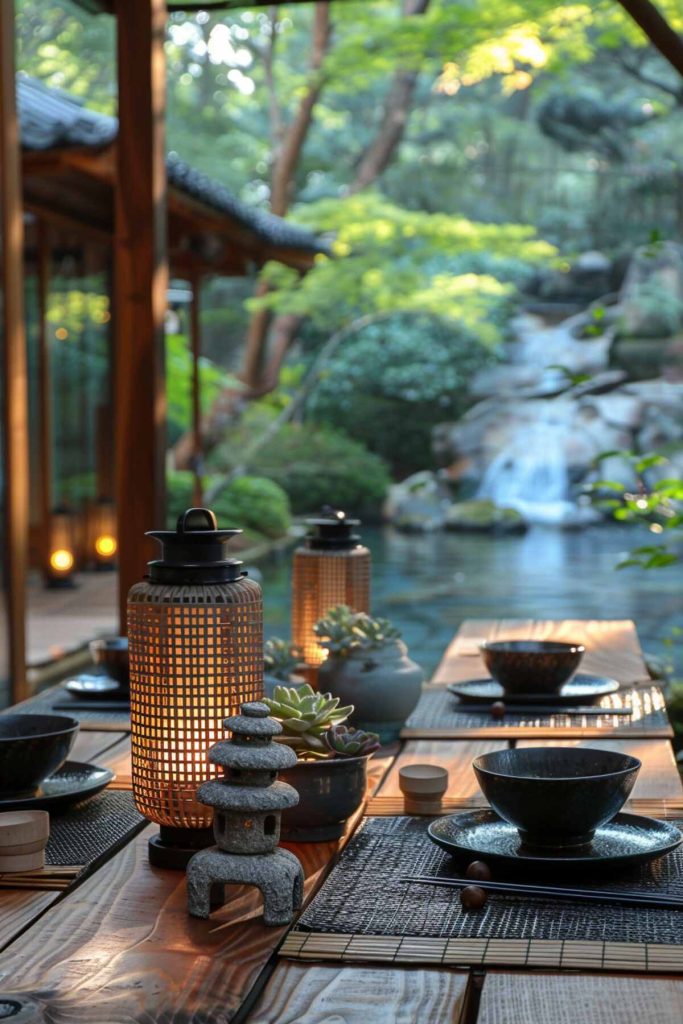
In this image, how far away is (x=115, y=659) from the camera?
8.41 ft

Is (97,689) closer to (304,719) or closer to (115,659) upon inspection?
(115,659)

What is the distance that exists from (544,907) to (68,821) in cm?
66

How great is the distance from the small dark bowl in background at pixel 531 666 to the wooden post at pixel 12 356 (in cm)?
164

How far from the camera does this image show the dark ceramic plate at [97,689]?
2529 millimetres

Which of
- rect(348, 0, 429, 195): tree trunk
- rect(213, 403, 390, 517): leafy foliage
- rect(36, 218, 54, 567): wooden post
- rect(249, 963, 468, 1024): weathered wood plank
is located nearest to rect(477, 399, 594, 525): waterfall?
rect(213, 403, 390, 517): leafy foliage

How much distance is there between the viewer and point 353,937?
1.25 meters

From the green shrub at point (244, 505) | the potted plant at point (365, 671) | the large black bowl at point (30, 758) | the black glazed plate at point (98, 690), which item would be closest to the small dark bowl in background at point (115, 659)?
the black glazed plate at point (98, 690)

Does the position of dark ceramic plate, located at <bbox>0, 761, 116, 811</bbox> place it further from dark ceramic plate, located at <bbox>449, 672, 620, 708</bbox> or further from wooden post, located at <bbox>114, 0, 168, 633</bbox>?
wooden post, located at <bbox>114, 0, 168, 633</bbox>

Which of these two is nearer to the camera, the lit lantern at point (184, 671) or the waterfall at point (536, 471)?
the lit lantern at point (184, 671)

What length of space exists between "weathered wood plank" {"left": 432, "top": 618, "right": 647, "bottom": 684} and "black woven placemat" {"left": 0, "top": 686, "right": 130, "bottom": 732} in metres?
0.73

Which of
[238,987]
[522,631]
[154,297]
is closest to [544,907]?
[238,987]

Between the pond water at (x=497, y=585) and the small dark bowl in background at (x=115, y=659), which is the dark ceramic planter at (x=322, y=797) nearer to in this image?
the small dark bowl in background at (x=115, y=659)

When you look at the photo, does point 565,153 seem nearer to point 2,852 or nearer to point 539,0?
point 539,0

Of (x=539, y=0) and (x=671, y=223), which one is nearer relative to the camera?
(x=539, y=0)
